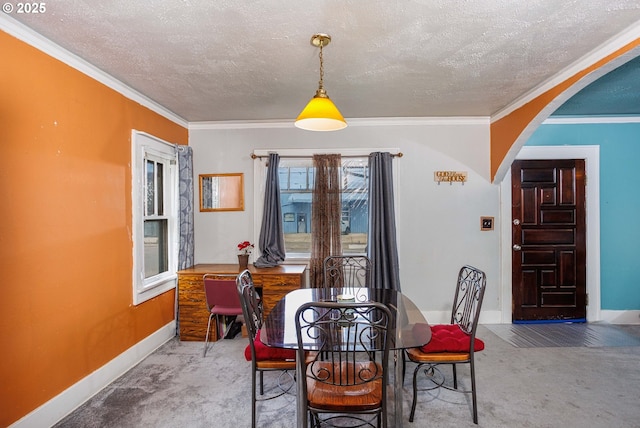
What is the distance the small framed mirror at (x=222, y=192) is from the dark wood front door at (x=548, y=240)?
11.1 ft

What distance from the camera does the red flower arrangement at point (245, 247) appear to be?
395 centimetres

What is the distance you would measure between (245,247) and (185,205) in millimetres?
839

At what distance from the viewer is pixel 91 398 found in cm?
247

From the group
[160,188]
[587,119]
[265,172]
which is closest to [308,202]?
[265,172]

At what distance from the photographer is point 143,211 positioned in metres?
3.30

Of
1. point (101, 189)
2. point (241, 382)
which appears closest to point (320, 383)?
point (241, 382)

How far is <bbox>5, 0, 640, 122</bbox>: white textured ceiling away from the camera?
1.85 meters

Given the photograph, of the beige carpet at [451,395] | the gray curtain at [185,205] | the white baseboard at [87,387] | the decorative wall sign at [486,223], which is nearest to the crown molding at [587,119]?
the decorative wall sign at [486,223]

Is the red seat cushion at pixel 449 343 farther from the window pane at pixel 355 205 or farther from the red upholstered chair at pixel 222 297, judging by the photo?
the window pane at pixel 355 205

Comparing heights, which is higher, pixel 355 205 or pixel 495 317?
pixel 355 205

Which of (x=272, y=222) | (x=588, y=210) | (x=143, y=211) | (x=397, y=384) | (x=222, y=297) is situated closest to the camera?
(x=397, y=384)

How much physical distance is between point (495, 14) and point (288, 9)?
3.85 feet

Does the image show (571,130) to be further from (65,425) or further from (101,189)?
(65,425)

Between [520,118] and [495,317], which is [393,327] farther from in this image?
[495,317]
